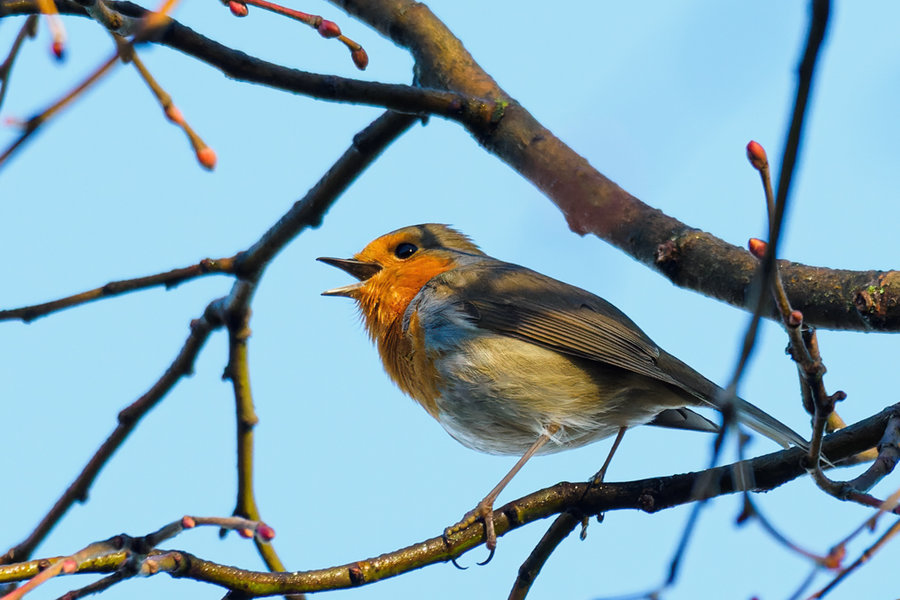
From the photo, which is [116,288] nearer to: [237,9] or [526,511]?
[237,9]

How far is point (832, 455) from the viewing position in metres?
2.95

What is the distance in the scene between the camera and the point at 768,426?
375cm

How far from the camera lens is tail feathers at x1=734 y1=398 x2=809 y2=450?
3.75m

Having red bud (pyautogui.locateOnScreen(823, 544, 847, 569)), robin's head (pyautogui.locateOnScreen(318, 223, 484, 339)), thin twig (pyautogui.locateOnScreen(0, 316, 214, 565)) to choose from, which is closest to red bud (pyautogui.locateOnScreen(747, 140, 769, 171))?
red bud (pyautogui.locateOnScreen(823, 544, 847, 569))

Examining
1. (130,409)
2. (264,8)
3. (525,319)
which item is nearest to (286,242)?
(130,409)

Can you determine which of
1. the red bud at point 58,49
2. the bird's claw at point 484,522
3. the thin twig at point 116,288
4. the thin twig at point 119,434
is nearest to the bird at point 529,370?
the bird's claw at point 484,522

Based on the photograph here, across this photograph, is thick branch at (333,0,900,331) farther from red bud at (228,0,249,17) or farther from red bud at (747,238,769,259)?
red bud at (228,0,249,17)

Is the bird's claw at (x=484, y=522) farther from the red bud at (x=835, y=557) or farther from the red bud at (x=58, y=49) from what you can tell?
the red bud at (x=58, y=49)

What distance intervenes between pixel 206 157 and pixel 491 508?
194cm

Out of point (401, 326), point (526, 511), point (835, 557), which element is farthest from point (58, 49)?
point (401, 326)

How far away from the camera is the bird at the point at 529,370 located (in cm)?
425

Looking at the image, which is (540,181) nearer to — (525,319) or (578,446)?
(525,319)

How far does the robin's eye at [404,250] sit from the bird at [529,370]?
1.78 feet

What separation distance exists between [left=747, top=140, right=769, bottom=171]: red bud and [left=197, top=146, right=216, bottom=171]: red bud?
1004 mm
